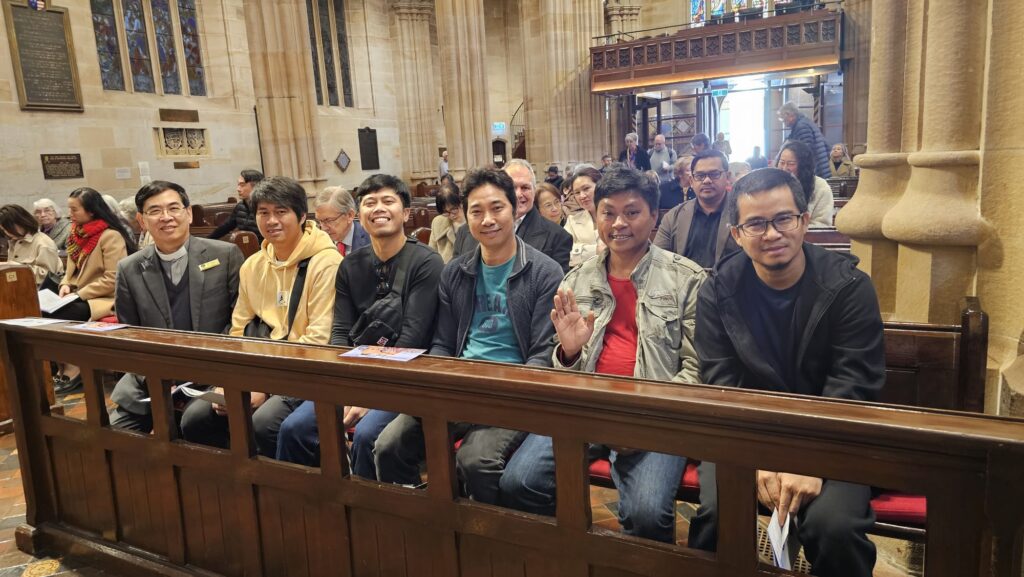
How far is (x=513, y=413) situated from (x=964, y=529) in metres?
0.97

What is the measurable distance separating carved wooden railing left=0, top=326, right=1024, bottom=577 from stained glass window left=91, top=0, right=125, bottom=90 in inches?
449

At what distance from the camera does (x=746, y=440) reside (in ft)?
4.56

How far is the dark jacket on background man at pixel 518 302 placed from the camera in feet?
8.29

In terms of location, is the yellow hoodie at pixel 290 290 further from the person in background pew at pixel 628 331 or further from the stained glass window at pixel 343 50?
the stained glass window at pixel 343 50

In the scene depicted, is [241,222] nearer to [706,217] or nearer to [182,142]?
[706,217]

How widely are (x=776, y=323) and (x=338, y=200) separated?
325cm

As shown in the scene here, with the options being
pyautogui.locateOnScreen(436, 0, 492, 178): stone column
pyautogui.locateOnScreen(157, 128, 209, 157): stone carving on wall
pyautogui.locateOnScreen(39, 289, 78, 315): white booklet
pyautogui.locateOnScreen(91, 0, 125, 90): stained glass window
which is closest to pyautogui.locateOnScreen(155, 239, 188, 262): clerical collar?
pyautogui.locateOnScreen(39, 289, 78, 315): white booklet

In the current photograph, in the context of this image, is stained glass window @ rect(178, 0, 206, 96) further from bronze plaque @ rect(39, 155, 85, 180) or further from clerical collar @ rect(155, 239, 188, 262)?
clerical collar @ rect(155, 239, 188, 262)

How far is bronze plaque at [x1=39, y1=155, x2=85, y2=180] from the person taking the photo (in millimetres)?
10766

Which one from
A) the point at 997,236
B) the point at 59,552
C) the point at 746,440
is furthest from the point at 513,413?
the point at 59,552

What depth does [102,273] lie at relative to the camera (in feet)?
16.5

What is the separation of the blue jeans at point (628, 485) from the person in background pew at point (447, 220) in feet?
10.8

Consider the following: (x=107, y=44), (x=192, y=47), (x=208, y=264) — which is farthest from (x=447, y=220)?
(x=192, y=47)

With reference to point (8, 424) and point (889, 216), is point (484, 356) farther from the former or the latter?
point (8, 424)
